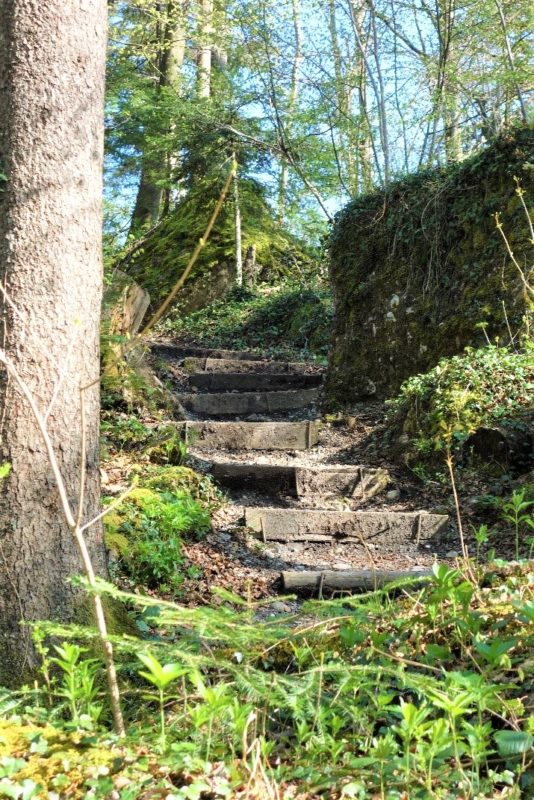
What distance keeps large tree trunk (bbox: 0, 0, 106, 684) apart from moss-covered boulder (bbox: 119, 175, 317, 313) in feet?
→ 34.9

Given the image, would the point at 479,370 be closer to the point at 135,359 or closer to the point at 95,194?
the point at 135,359

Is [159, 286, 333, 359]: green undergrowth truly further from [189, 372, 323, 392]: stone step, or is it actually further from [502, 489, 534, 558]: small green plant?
[502, 489, 534, 558]: small green plant

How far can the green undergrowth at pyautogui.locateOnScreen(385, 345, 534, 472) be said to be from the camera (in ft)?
18.6

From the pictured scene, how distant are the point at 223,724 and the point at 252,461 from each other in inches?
188

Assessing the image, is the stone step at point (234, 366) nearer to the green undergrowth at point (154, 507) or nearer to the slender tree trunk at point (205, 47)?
the green undergrowth at point (154, 507)

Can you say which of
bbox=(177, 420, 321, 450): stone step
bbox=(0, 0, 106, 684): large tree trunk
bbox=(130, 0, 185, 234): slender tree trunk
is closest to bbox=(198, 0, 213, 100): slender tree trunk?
bbox=(130, 0, 185, 234): slender tree trunk

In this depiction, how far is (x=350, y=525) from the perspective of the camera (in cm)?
519

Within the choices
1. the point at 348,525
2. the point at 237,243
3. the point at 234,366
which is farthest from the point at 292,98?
the point at 348,525

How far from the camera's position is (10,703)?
6.75 ft

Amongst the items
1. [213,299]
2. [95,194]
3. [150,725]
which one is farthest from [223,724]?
[213,299]

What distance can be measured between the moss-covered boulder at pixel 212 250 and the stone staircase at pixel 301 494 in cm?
613

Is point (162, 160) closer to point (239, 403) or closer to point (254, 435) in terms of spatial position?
point (239, 403)

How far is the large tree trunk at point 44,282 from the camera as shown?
2570mm

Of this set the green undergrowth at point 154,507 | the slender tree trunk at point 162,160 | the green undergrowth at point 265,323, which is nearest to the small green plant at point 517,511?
the green undergrowth at point 154,507
